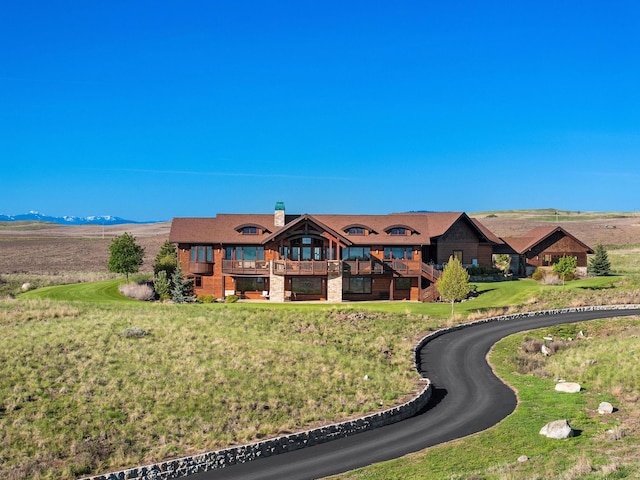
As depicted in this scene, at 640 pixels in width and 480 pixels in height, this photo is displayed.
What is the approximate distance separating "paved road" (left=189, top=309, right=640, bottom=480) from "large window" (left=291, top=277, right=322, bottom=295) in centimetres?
1530

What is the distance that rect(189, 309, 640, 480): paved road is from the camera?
753 inches

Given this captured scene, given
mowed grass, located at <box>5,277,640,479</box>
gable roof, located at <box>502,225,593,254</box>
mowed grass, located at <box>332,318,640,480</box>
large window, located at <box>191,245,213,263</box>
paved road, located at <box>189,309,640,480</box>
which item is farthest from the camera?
gable roof, located at <box>502,225,593,254</box>

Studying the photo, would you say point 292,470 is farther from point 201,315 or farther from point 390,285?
point 390,285

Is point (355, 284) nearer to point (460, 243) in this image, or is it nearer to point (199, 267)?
point (460, 243)

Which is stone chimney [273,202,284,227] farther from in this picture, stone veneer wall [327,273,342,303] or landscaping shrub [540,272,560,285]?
landscaping shrub [540,272,560,285]

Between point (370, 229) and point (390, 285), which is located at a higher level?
point (370, 229)

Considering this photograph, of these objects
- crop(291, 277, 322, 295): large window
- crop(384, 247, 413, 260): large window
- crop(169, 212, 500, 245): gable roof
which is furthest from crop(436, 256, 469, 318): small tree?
crop(291, 277, 322, 295): large window

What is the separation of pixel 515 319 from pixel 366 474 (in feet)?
91.3

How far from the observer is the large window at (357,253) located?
50688mm

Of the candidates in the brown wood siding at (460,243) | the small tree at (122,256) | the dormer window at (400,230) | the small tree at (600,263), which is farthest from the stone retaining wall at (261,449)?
the small tree at (600,263)

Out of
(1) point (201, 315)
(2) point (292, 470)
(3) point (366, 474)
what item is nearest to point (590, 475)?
(3) point (366, 474)

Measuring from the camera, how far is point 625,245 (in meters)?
106

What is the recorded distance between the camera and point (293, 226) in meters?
48.3

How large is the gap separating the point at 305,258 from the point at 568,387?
27597 millimetres
